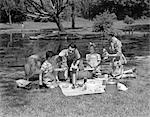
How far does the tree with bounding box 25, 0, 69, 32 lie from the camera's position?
126 ft

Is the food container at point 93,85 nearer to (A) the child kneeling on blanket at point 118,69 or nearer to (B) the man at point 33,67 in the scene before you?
(A) the child kneeling on blanket at point 118,69

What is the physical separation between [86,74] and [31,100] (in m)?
2.69

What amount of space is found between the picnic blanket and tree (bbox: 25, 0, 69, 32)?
29.4m

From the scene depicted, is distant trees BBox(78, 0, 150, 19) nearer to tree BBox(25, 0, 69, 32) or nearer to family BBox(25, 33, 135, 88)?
tree BBox(25, 0, 69, 32)

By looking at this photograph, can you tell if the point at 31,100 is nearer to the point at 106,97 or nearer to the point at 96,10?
the point at 106,97

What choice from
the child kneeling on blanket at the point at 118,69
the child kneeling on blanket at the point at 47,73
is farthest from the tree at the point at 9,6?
the child kneeling on blanket at the point at 47,73

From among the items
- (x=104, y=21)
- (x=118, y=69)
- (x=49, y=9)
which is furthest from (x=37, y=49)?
(x=49, y=9)

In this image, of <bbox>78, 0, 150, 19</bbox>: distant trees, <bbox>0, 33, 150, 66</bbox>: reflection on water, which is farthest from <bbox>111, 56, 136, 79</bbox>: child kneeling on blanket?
<bbox>78, 0, 150, 19</bbox>: distant trees

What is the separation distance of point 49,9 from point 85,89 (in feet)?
116

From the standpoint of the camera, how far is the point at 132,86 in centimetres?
899

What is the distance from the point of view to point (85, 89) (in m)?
8.41

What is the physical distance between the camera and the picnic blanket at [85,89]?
26.8 ft

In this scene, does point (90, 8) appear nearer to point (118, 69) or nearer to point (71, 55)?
point (118, 69)

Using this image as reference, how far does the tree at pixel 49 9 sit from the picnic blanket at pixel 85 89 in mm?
29413
